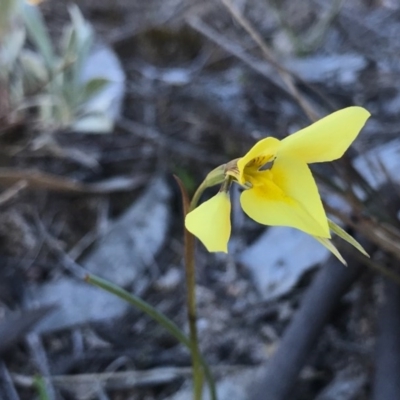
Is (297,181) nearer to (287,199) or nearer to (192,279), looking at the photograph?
(287,199)

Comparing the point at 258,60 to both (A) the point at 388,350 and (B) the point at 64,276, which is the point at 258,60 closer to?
(B) the point at 64,276

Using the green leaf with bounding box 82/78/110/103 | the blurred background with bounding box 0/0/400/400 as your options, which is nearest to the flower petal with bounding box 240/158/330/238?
the blurred background with bounding box 0/0/400/400

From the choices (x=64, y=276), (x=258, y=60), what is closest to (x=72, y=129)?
(x=64, y=276)

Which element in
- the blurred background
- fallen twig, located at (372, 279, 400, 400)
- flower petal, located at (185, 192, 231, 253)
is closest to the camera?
flower petal, located at (185, 192, 231, 253)

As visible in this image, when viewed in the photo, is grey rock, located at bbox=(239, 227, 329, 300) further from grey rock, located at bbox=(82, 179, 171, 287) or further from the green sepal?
the green sepal

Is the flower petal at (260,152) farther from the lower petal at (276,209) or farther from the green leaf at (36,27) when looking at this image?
the green leaf at (36,27)

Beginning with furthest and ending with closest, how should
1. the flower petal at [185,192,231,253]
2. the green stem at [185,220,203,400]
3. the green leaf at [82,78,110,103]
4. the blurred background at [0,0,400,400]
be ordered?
the green leaf at [82,78,110,103], the blurred background at [0,0,400,400], the green stem at [185,220,203,400], the flower petal at [185,192,231,253]
